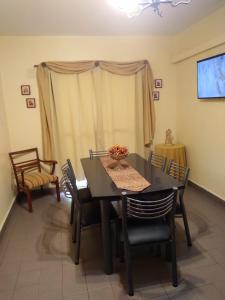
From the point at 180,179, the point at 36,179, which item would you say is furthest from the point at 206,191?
the point at 36,179

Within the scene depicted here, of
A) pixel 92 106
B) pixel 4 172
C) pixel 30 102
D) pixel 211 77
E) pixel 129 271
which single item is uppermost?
pixel 211 77

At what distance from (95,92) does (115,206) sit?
216 centimetres

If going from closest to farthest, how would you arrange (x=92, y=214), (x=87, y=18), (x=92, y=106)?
(x=92, y=214) → (x=87, y=18) → (x=92, y=106)

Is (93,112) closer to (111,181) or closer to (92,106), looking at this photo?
(92,106)

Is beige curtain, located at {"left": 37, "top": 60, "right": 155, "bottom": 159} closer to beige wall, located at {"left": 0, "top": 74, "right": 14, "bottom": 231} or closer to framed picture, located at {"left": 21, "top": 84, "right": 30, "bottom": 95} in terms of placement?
framed picture, located at {"left": 21, "top": 84, "right": 30, "bottom": 95}

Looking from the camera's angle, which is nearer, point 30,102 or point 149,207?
point 149,207

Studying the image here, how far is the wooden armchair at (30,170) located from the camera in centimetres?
345

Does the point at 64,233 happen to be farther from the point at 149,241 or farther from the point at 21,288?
the point at 149,241

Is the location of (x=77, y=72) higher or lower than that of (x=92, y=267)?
higher

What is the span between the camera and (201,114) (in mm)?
3572

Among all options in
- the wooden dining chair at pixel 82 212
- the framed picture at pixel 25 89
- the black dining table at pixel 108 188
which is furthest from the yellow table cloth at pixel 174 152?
the framed picture at pixel 25 89

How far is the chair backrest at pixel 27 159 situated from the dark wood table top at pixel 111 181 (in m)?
1.21

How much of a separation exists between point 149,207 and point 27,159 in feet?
8.90

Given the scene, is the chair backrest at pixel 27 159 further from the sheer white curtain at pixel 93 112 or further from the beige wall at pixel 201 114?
the beige wall at pixel 201 114
